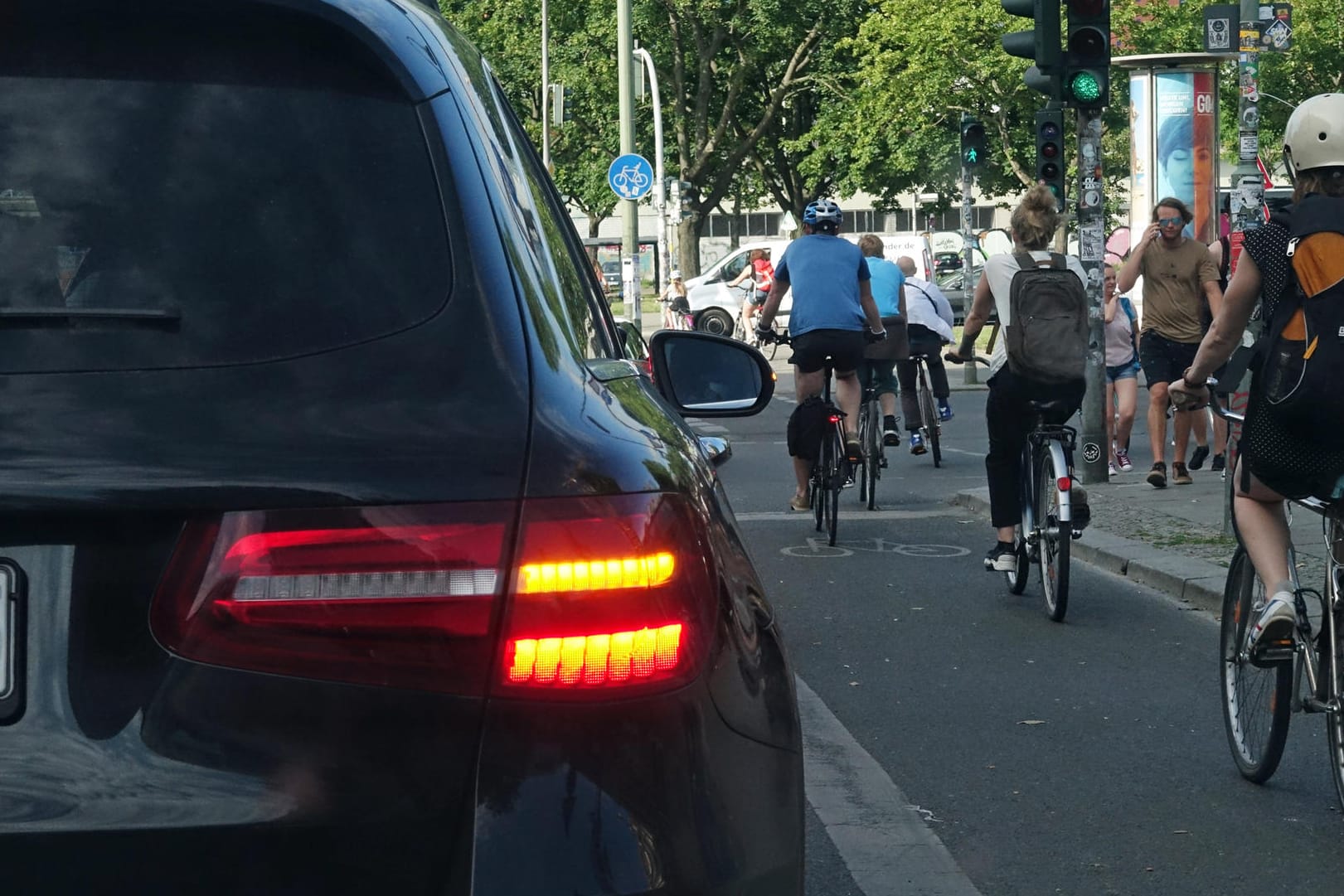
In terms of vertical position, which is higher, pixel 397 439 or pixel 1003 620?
pixel 397 439

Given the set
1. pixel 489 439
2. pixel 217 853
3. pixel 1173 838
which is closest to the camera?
pixel 217 853

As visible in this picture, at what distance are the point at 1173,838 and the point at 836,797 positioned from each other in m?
0.92

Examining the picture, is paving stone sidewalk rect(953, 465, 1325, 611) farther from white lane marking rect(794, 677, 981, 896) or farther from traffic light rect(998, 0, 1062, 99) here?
traffic light rect(998, 0, 1062, 99)

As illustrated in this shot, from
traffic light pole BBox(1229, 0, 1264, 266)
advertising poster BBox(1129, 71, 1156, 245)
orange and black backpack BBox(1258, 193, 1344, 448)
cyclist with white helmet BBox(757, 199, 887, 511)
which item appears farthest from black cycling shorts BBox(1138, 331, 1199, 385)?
advertising poster BBox(1129, 71, 1156, 245)

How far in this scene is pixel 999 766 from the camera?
5.75 metres

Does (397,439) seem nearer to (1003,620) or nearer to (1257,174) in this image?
(1003,620)

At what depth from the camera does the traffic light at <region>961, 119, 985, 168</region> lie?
2302 centimetres

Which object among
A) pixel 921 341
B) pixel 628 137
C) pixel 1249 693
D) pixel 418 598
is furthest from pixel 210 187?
pixel 628 137

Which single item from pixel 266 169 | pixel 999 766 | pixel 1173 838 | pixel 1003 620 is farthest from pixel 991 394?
pixel 266 169

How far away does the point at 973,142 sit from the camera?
75.5 feet

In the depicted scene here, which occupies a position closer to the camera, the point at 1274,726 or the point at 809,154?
the point at 1274,726

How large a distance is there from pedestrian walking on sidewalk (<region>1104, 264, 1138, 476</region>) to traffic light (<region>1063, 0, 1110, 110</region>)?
175 cm

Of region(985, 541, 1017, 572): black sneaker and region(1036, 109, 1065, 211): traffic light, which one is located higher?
region(1036, 109, 1065, 211): traffic light

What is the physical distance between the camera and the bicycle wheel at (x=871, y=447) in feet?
41.6
